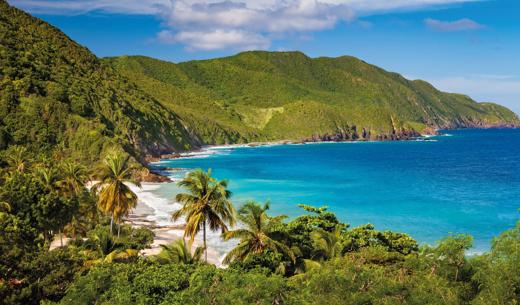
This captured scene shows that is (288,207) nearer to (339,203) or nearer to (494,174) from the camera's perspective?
(339,203)

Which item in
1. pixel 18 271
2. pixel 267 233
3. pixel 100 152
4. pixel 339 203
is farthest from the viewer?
pixel 100 152

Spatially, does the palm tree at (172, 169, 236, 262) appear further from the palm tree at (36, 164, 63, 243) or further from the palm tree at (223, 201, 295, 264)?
the palm tree at (36, 164, 63, 243)

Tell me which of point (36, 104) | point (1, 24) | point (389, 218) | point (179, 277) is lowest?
point (389, 218)

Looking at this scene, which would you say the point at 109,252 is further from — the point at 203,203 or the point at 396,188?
the point at 396,188

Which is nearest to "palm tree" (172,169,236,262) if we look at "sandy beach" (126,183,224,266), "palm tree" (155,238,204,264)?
"palm tree" (155,238,204,264)

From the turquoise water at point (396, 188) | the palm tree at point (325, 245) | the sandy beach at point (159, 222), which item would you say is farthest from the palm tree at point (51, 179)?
the turquoise water at point (396, 188)

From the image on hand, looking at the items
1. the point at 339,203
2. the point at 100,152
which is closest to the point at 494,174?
the point at 339,203
